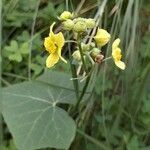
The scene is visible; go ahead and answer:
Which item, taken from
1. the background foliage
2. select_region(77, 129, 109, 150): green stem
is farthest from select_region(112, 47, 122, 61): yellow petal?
select_region(77, 129, 109, 150): green stem

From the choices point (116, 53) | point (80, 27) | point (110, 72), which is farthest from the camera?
point (110, 72)

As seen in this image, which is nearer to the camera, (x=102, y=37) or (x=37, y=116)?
(x=102, y=37)

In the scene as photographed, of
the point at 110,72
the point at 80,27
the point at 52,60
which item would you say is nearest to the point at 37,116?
the point at 52,60

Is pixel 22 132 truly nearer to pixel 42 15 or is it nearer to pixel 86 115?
pixel 86 115

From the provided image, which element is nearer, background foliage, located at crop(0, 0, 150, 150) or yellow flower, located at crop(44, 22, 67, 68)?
yellow flower, located at crop(44, 22, 67, 68)

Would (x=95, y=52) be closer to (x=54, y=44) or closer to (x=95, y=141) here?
(x=54, y=44)

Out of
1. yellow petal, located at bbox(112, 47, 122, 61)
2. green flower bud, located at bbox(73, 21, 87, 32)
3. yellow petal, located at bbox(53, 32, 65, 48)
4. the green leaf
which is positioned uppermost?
green flower bud, located at bbox(73, 21, 87, 32)

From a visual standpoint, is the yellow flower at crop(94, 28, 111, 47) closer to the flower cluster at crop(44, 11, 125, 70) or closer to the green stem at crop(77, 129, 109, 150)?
the flower cluster at crop(44, 11, 125, 70)
